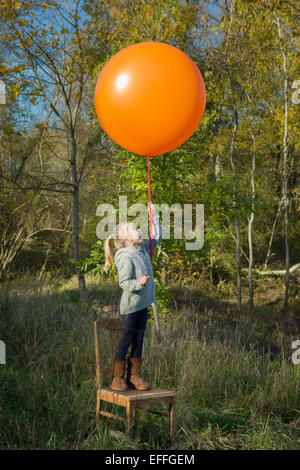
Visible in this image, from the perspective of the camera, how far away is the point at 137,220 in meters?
6.95

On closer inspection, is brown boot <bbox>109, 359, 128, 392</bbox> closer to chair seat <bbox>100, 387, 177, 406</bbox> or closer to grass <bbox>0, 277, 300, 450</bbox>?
chair seat <bbox>100, 387, 177, 406</bbox>

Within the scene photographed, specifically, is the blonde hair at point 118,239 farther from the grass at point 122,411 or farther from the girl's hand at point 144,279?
the grass at point 122,411

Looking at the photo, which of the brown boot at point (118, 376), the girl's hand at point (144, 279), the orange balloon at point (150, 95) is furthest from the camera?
the orange balloon at point (150, 95)

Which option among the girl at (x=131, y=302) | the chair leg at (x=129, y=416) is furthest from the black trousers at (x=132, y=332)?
the chair leg at (x=129, y=416)

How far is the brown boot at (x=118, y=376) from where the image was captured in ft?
12.9

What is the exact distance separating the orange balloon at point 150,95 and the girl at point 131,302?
85 centimetres

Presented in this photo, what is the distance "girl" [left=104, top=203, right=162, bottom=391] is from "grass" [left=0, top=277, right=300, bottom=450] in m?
0.32

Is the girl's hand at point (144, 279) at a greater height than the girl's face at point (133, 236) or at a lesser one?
lesser

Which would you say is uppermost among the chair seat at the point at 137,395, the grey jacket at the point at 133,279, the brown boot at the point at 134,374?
the grey jacket at the point at 133,279

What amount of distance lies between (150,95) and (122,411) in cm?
267

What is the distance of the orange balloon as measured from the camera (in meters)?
4.05

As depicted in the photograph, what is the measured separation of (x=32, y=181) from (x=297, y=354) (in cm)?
705

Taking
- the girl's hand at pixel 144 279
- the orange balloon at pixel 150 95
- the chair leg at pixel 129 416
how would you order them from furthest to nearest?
the orange balloon at pixel 150 95 → the girl's hand at pixel 144 279 → the chair leg at pixel 129 416

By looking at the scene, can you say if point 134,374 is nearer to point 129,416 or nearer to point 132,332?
point 132,332
